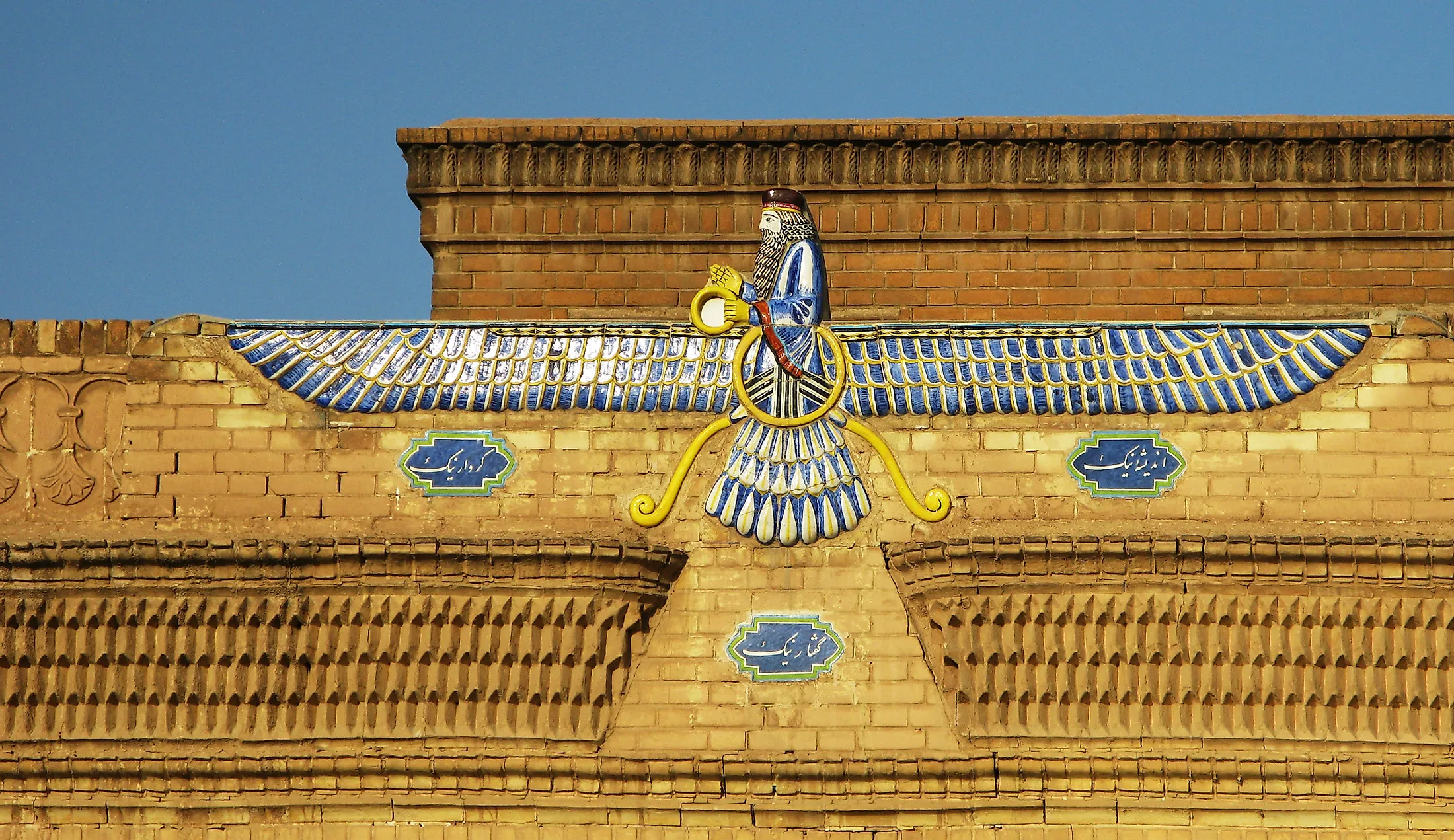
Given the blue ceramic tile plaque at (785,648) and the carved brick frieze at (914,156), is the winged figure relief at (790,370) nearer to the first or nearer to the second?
the blue ceramic tile plaque at (785,648)

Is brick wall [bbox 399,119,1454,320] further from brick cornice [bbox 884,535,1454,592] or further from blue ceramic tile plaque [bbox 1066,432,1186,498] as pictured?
brick cornice [bbox 884,535,1454,592]

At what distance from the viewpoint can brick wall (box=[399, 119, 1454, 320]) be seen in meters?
15.0

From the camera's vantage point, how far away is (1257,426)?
458 inches

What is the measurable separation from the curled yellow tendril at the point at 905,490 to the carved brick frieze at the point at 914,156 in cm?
385

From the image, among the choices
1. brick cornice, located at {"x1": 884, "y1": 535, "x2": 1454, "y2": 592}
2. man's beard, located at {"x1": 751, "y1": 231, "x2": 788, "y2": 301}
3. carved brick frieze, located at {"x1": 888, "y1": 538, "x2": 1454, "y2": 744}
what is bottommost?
carved brick frieze, located at {"x1": 888, "y1": 538, "x2": 1454, "y2": 744}

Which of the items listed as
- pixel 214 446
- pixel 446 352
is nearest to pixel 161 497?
pixel 214 446

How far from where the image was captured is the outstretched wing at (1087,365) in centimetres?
1172

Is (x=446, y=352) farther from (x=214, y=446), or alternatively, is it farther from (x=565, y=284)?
(x=565, y=284)

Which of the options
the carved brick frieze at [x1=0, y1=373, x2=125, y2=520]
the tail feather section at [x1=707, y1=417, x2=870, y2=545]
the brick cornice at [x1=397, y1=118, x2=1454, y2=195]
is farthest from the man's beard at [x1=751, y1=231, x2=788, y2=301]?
the carved brick frieze at [x1=0, y1=373, x2=125, y2=520]

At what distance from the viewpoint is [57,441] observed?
11.9 meters

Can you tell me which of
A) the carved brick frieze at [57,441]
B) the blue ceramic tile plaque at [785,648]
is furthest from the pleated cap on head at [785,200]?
the carved brick frieze at [57,441]

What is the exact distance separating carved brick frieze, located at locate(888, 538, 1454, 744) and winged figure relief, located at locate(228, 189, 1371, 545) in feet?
2.19

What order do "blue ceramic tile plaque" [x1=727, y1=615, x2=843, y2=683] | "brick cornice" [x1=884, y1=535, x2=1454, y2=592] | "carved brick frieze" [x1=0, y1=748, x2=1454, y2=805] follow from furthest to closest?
1. "blue ceramic tile plaque" [x1=727, y1=615, x2=843, y2=683]
2. "carved brick frieze" [x1=0, y1=748, x2=1454, y2=805]
3. "brick cornice" [x1=884, y1=535, x2=1454, y2=592]

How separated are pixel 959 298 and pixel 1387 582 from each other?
4.57 metres
